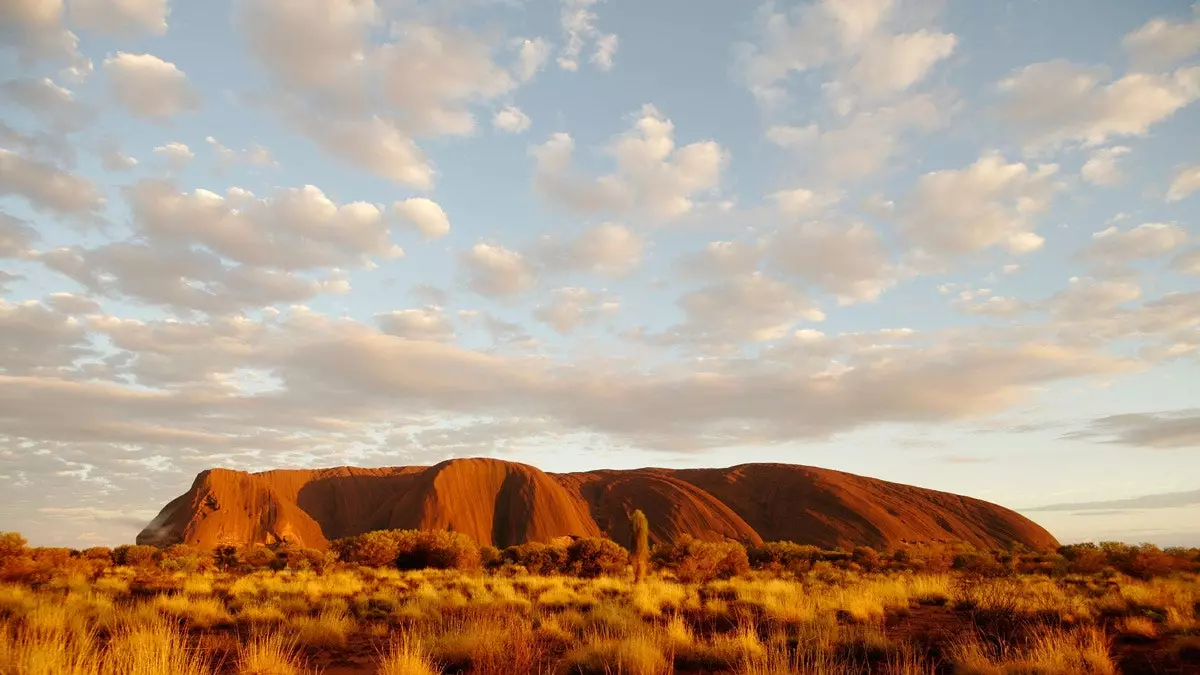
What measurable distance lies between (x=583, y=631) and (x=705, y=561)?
24511 millimetres

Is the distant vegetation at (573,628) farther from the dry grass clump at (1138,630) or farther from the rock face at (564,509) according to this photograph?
the rock face at (564,509)

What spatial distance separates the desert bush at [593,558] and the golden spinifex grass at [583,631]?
15.5 m

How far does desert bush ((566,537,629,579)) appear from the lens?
3516 cm

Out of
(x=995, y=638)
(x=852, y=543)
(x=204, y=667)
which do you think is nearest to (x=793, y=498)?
(x=852, y=543)

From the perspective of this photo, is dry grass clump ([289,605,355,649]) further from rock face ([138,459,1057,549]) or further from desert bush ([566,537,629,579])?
rock face ([138,459,1057,549])

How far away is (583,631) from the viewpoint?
416 inches

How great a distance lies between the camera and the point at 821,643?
7.90 m

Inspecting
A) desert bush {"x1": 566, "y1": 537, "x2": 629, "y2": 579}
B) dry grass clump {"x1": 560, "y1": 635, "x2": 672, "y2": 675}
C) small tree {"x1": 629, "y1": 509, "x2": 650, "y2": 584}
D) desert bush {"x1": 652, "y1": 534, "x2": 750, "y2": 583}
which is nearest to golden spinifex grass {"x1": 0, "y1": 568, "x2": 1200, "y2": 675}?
dry grass clump {"x1": 560, "y1": 635, "x2": 672, "y2": 675}

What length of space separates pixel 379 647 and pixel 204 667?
4129 mm

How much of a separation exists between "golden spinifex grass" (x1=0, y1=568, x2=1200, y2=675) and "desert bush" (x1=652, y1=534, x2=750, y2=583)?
1191 centimetres

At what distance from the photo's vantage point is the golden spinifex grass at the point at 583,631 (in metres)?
6.93

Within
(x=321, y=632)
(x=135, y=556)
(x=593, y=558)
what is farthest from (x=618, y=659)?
(x=135, y=556)

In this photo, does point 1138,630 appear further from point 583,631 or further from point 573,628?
point 573,628

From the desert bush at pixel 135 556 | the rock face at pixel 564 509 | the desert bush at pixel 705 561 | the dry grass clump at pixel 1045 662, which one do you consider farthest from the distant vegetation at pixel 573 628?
the rock face at pixel 564 509
